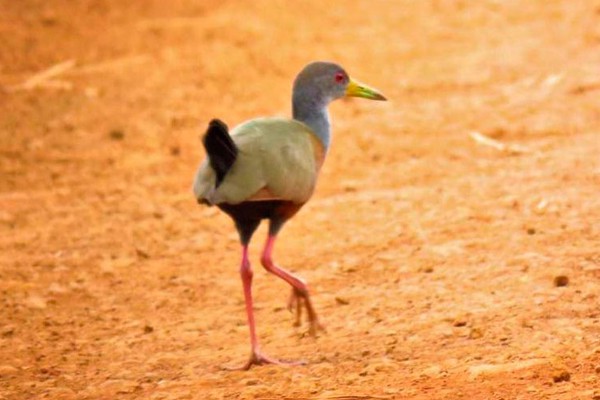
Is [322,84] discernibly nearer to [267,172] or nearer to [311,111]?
[311,111]

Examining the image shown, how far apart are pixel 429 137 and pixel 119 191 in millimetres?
2174

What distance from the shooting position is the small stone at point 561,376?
507cm

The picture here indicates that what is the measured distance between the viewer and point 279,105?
10891 millimetres

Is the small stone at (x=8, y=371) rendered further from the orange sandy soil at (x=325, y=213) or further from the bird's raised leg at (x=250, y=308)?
the bird's raised leg at (x=250, y=308)

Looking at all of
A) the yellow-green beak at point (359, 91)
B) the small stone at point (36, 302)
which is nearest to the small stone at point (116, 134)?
the small stone at point (36, 302)

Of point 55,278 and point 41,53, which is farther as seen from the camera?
point 41,53

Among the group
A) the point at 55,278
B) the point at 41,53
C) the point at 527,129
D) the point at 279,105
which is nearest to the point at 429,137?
the point at 527,129

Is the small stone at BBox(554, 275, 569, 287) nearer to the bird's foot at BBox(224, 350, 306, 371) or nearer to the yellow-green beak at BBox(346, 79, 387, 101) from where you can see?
the yellow-green beak at BBox(346, 79, 387, 101)

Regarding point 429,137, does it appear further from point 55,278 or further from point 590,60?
point 55,278

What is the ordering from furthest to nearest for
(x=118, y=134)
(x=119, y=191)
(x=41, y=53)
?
(x=41, y=53) → (x=118, y=134) → (x=119, y=191)

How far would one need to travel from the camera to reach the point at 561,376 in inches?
200

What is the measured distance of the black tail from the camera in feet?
17.6

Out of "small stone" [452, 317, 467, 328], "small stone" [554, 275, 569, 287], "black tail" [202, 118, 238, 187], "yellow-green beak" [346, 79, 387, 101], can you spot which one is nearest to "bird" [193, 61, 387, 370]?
"black tail" [202, 118, 238, 187]

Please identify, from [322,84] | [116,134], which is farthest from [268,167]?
[116,134]
